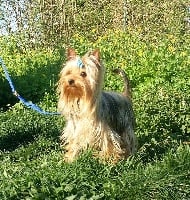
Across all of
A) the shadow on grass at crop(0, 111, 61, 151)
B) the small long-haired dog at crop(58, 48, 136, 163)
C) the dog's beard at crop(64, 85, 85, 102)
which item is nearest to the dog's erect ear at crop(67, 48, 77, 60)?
the small long-haired dog at crop(58, 48, 136, 163)

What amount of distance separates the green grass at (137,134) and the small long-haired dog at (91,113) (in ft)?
0.76

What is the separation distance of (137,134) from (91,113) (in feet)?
5.80

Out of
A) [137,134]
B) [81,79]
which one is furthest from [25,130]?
[81,79]

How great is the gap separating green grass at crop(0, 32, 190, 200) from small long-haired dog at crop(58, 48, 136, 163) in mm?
233

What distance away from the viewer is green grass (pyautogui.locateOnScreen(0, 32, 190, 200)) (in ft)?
16.7

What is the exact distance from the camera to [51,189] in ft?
16.3

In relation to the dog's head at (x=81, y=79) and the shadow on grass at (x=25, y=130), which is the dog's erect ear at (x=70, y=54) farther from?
the shadow on grass at (x=25, y=130)

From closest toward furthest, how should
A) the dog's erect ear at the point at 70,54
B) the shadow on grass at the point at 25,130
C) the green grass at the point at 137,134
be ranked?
the green grass at the point at 137,134 < the dog's erect ear at the point at 70,54 < the shadow on grass at the point at 25,130

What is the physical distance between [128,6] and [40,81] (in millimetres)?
5095

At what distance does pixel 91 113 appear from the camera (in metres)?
5.91

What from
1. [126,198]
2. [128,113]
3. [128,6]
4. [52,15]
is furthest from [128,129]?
[52,15]

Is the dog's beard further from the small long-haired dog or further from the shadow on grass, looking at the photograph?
the shadow on grass

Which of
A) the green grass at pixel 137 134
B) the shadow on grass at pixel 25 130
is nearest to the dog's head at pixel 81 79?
the green grass at pixel 137 134

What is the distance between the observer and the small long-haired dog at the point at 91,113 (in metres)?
5.77
